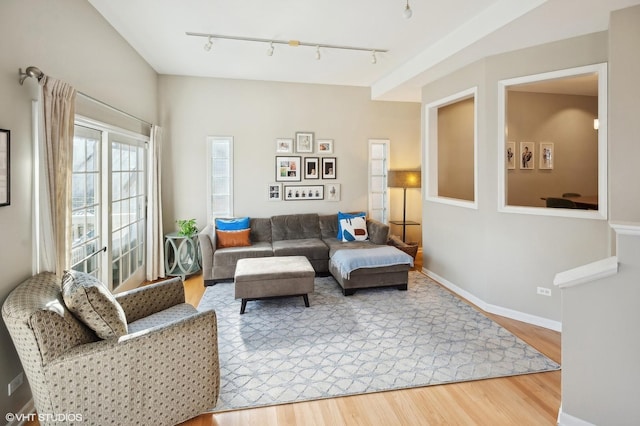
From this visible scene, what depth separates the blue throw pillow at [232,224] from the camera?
5114 mm

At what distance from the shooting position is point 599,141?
299 centimetres

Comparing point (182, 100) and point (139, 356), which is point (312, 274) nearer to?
point (139, 356)

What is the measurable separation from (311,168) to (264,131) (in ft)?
3.19

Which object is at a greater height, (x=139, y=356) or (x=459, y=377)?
(x=139, y=356)

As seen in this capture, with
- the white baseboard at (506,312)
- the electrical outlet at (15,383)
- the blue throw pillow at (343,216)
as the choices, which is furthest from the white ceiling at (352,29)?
the electrical outlet at (15,383)

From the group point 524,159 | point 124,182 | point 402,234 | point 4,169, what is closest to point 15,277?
point 4,169

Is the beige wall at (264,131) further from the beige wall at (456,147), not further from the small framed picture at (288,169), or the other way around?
the beige wall at (456,147)

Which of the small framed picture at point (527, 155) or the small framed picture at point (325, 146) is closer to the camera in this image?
the small framed picture at point (527, 155)

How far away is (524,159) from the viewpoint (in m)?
5.61

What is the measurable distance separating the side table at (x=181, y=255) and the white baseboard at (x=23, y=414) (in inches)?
110

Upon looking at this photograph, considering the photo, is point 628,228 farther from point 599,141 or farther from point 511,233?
point 511,233

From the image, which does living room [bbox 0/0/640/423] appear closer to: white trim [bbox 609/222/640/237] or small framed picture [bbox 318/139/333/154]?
small framed picture [bbox 318/139/333/154]

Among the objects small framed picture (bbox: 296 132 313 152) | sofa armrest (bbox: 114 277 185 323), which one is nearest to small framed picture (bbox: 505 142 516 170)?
small framed picture (bbox: 296 132 313 152)

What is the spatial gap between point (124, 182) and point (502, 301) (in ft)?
14.6
